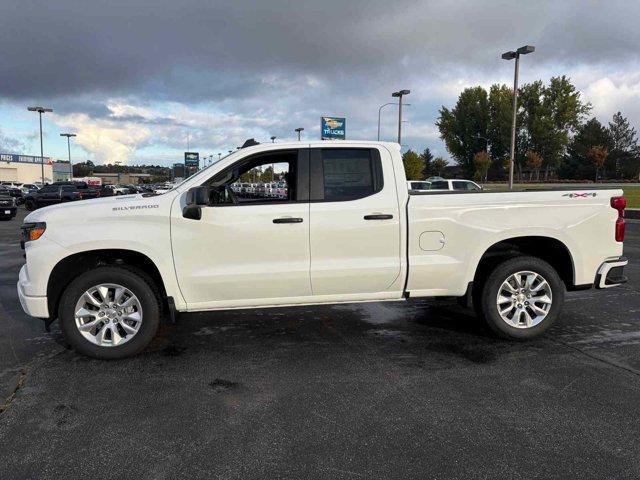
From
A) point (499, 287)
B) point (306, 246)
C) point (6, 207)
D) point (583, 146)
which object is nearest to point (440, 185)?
point (6, 207)

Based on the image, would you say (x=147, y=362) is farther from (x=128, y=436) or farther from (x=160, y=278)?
(x=128, y=436)

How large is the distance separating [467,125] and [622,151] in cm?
2657

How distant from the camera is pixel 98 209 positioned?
4.55 m

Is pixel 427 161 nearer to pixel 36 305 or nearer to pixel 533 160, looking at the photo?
pixel 533 160

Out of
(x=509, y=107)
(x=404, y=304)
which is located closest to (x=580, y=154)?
(x=509, y=107)

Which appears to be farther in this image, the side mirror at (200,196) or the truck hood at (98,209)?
the truck hood at (98,209)

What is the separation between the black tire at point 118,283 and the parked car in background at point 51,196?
27232 millimetres

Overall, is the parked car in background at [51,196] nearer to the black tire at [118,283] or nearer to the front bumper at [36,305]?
the front bumper at [36,305]

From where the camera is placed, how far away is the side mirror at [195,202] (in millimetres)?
4348

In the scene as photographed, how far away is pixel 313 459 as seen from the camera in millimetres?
3008

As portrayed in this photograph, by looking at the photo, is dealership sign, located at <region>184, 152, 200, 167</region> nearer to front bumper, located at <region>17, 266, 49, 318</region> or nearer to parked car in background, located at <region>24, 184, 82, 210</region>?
parked car in background, located at <region>24, 184, 82, 210</region>

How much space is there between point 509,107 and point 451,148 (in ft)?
40.0

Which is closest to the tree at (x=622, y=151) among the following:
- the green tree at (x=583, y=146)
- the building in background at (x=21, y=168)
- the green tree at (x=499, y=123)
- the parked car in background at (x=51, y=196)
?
the green tree at (x=583, y=146)

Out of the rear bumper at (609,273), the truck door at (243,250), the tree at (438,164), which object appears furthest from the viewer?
the tree at (438,164)
